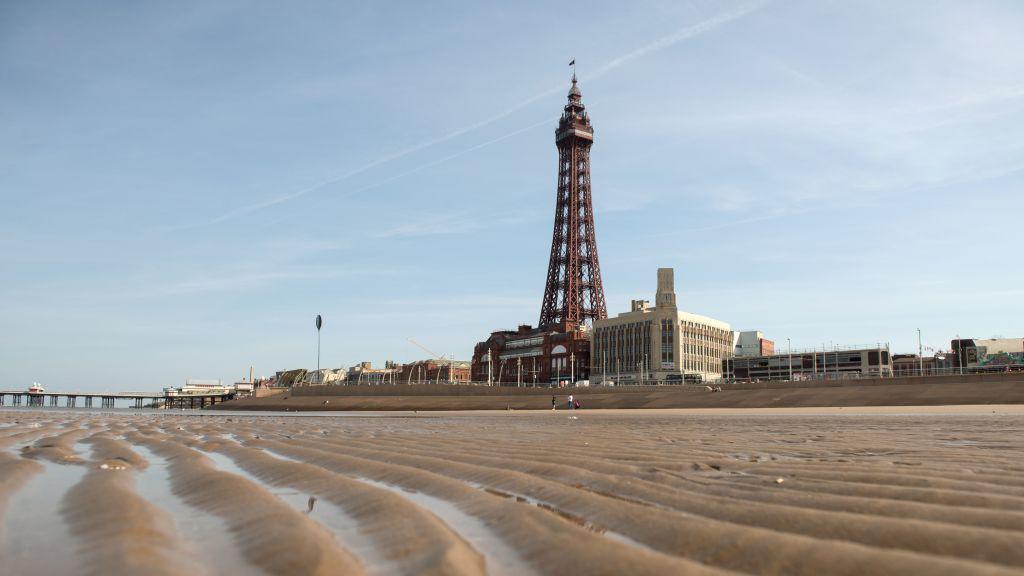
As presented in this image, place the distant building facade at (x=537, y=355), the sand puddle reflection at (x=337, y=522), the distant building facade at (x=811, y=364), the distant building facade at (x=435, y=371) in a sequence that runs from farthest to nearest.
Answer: the distant building facade at (x=435, y=371) → the distant building facade at (x=537, y=355) → the distant building facade at (x=811, y=364) → the sand puddle reflection at (x=337, y=522)

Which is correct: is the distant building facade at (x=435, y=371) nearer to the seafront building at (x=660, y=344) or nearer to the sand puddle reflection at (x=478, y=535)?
the seafront building at (x=660, y=344)

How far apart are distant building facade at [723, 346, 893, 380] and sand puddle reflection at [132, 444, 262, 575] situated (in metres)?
89.1

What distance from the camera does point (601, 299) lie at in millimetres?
127812

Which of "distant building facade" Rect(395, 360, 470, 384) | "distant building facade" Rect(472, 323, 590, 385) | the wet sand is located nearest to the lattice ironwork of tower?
"distant building facade" Rect(472, 323, 590, 385)

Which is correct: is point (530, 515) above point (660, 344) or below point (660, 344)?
below

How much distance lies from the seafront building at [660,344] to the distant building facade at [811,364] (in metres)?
4.10

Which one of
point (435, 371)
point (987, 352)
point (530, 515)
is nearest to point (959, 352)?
point (987, 352)

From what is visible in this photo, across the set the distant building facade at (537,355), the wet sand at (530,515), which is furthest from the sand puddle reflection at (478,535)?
the distant building facade at (537,355)

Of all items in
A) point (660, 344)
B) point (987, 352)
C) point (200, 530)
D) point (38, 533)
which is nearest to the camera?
point (38, 533)

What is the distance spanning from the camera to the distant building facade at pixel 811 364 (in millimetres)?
92812

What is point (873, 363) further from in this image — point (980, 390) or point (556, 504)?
point (556, 504)

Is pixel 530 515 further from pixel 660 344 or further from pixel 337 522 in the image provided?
Result: pixel 660 344

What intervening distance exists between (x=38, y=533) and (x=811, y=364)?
347ft

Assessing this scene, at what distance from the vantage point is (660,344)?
105 meters
